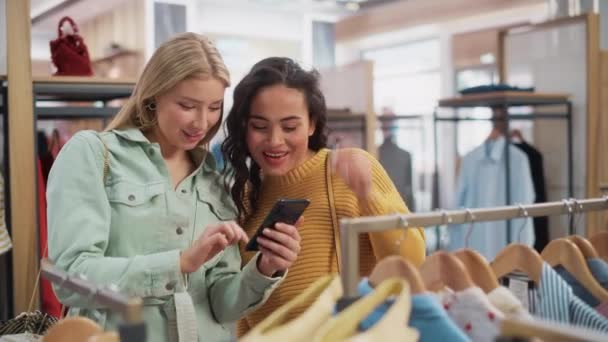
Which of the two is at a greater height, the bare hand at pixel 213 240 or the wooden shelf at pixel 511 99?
the wooden shelf at pixel 511 99

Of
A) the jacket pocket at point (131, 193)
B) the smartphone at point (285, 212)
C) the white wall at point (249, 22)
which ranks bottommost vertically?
the smartphone at point (285, 212)

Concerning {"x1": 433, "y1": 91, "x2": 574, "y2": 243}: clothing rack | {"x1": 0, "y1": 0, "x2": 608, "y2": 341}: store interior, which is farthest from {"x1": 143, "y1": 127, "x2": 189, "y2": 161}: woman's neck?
{"x1": 433, "y1": 91, "x2": 574, "y2": 243}: clothing rack

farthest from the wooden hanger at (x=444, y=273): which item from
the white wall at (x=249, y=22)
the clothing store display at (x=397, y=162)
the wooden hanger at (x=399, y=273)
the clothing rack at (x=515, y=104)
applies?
the white wall at (x=249, y=22)

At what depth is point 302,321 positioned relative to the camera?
0.98 m

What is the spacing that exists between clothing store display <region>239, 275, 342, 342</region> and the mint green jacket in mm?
391

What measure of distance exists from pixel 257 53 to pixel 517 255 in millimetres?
7502

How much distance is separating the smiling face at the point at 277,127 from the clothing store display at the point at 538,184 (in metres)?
2.93

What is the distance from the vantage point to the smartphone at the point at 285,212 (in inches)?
53.3

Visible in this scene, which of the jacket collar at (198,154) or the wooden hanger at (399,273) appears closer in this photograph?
the wooden hanger at (399,273)

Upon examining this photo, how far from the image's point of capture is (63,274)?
3.77ft

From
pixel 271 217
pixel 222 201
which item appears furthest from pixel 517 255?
pixel 222 201

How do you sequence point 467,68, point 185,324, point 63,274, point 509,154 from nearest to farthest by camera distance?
point 63,274, point 185,324, point 509,154, point 467,68

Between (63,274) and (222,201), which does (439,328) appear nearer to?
(63,274)

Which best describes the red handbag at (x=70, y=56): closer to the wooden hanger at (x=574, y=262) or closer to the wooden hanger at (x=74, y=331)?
the wooden hanger at (x=74, y=331)
